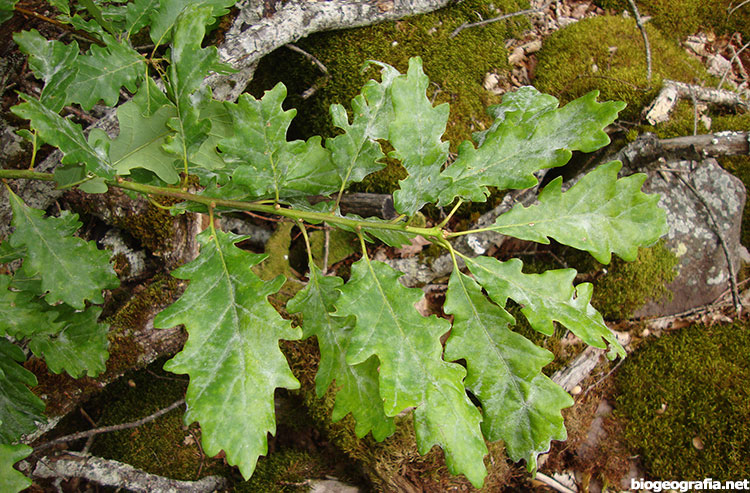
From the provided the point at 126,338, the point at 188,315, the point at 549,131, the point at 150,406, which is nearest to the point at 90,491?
the point at 150,406

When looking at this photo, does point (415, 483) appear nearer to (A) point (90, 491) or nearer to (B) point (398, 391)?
(B) point (398, 391)

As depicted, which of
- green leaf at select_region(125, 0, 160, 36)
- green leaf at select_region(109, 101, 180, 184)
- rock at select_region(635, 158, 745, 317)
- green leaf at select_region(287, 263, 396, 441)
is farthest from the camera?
rock at select_region(635, 158, 745, 317)

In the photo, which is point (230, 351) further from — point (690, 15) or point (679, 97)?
point (690, 15)

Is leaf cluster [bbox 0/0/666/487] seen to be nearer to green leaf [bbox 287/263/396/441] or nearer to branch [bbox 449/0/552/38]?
green leaf [bbox 287/263/396/441]

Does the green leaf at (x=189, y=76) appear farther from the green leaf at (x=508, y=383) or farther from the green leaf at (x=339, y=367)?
the green leaf at (x=508, y=383)

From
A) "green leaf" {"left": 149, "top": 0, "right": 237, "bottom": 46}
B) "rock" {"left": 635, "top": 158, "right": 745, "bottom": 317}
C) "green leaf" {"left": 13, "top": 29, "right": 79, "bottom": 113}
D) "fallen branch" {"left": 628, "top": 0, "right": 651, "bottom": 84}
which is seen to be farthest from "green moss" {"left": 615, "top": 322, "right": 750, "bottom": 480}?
"green leaf" {"left": 13, "top": 29, "right": 79, "bottom": 113}

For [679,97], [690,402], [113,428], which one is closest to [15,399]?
[113,428]

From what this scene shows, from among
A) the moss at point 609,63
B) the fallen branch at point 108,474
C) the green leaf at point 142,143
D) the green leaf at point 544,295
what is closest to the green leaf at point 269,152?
the green leaf at point 142,143
